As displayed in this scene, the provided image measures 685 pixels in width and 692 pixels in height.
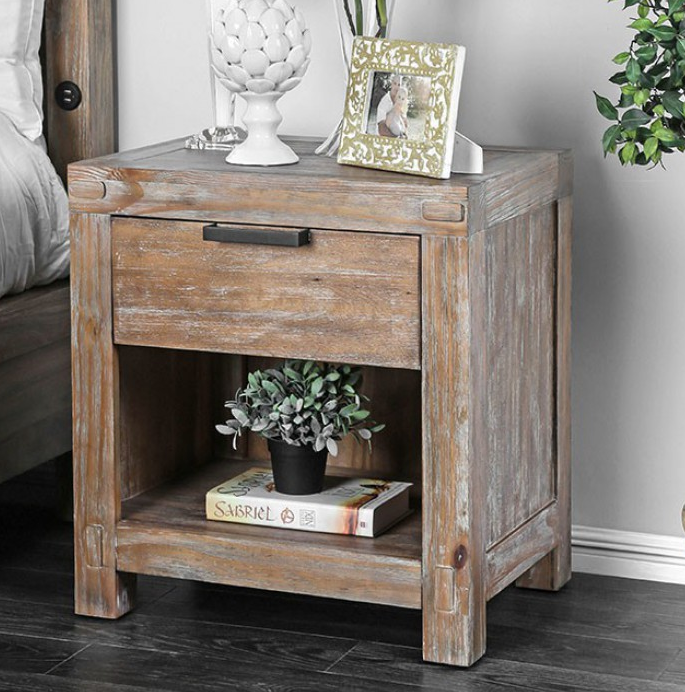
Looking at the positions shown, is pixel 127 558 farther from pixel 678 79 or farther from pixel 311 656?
pixel 678 79

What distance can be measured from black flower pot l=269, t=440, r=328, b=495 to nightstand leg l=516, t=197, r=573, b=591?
34 cm

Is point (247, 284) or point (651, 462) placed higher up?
point (247, 284)

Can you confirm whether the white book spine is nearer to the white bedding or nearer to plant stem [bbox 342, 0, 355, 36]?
the white bedding

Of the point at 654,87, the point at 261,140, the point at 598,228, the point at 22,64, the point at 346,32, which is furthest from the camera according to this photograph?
the point at 22,64

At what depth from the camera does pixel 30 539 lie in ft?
7.34

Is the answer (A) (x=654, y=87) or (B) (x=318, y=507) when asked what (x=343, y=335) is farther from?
(A) (x=654, y=87)

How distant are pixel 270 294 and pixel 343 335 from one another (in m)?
0.10

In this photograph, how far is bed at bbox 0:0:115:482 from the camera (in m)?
2.09

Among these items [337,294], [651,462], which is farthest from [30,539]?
[651,462]

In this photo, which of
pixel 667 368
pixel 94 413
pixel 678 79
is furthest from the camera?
pixel 667 368

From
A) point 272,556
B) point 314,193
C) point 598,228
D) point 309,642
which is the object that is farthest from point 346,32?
point 309,642

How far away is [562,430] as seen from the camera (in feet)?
6.58

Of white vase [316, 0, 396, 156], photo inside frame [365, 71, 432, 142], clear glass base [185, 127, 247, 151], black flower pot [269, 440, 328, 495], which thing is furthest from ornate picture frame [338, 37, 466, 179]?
black flower pot [269, 440, 328, 495]

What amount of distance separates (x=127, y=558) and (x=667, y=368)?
78cm
